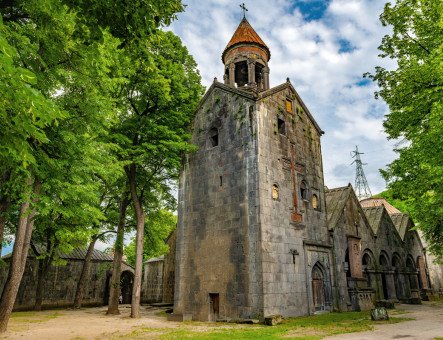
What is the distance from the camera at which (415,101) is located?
15.0 metres

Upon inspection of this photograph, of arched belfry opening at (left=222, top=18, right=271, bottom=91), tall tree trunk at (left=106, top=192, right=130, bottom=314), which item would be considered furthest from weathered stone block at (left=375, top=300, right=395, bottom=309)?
tall tree trunk at (left=106, top=192, right=130, bottom=314)

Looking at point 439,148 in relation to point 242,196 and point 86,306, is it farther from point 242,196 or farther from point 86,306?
point 86,306

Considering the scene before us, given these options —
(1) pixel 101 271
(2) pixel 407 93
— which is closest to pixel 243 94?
(2) pixel 407 93

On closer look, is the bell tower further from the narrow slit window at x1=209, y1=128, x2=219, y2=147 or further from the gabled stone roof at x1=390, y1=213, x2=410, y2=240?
the gabled stone roof at x1=390, y1=213, x2=410, y2=240

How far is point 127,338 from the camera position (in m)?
11.7

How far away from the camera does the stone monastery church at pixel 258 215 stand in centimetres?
1733

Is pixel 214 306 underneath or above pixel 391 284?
underneath

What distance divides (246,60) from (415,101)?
1164 centimetres

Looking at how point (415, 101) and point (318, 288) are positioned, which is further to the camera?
point (318, 288)

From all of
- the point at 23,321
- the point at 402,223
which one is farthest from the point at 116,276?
the point at 402,223

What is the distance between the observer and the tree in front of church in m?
13.7

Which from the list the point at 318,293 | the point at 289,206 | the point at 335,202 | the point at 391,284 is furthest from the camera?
the point at 391,284

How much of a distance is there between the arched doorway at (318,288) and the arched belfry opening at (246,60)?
12.3 meters

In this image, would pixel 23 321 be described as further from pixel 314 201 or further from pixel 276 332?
pixel 314 201
